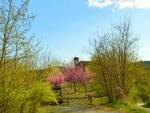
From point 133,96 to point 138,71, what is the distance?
427 centimetres

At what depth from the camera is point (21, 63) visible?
13.3 meters

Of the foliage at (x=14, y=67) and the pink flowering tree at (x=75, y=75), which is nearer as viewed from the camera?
the foliage at (x=14, y=67)

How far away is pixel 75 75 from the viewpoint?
70.1 m

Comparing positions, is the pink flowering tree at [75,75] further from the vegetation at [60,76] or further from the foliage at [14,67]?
the foliage at [14,67]

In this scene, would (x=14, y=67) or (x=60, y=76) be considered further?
(x=60, y=76)

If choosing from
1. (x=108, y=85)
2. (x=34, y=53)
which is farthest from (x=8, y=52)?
(x=108, y=85)

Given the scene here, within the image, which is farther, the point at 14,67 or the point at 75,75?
the point at 75,75

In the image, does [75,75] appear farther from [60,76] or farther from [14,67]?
[14,67]

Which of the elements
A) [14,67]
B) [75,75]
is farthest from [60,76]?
[14,67]

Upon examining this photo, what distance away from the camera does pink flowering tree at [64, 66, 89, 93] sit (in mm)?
66762

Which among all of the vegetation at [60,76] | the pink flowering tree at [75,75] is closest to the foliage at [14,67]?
the vegetation at [60,76]

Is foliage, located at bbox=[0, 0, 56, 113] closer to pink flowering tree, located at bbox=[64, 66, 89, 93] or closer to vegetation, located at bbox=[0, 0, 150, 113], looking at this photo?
vegetation, located at bbox=[0, 0, 150, 113]

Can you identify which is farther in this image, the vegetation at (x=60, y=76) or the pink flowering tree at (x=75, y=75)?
the pink flowering tree at (x=75, y=75)

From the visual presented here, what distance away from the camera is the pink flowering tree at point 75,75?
2628 inches
